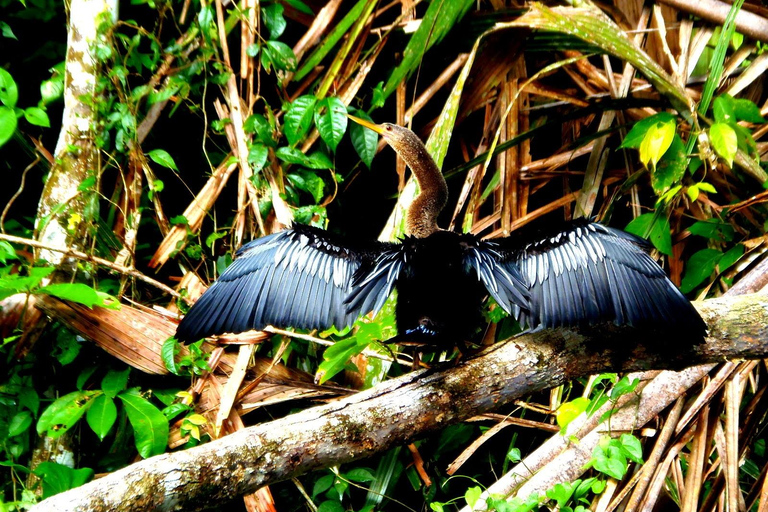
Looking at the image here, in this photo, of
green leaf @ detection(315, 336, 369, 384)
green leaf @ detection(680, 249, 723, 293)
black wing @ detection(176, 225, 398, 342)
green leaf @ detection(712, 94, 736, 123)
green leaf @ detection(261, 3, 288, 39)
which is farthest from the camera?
green leaf @ detection(261, 3, 288, 39)

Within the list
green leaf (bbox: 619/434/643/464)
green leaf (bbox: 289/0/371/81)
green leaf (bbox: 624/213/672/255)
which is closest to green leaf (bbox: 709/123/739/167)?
green leaf (bbox: 624/213/672/255)

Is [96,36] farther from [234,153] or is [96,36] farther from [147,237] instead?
[147,237]

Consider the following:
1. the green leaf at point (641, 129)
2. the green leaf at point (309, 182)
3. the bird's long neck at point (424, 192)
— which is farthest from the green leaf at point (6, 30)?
the green leaf at point (641, 129)

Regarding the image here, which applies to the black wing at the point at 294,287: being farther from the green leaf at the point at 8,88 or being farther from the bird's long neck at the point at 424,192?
the green leaf at the point at 8,88

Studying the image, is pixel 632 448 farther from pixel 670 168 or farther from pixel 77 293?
pixel 77 293

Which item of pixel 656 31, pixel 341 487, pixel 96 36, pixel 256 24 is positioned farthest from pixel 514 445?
pixel 96 36

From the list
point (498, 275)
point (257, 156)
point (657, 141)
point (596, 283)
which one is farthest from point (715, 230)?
point (257, 156)

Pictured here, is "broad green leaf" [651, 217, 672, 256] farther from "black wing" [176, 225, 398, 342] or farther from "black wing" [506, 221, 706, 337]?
"black wing" [176, 225, 398, 342]
